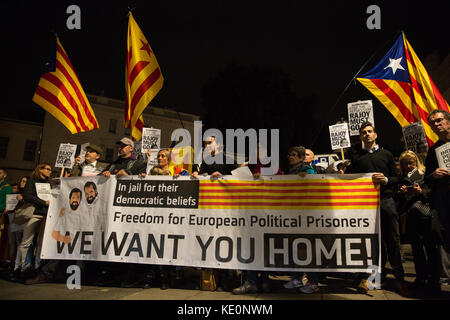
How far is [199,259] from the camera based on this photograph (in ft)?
12.6

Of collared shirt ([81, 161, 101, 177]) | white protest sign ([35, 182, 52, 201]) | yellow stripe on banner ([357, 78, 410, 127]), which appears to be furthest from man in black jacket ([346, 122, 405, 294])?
white protest sign ([35, 182, 52, 201])

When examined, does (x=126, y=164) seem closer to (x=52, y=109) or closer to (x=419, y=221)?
(x=52, y=109)

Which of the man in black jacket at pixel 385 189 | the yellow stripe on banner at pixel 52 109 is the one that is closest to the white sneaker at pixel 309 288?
the man in black jacket at pixel 385 189

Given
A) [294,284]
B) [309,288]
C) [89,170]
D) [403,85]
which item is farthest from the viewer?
[403,85]

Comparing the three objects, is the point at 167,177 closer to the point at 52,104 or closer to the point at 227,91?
the point at 52,104

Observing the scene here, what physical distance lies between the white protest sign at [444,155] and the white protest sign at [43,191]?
552 cm

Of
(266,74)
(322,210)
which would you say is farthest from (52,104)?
(266,74)

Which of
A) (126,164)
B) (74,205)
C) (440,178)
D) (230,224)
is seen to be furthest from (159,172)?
(440,178)

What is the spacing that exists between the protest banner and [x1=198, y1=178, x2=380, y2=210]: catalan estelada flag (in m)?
0.01

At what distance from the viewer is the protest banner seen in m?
3.67

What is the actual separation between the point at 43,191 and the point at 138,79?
2957 mm

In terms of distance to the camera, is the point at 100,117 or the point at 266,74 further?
the point at 100,117

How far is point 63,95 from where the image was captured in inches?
241

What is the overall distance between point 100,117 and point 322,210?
35.3m
